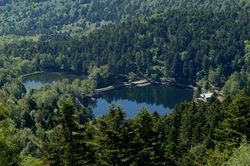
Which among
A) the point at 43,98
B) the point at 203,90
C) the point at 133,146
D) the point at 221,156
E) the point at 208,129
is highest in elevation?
the point at 133,146

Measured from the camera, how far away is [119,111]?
3484cm

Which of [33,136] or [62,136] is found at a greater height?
[62,136]

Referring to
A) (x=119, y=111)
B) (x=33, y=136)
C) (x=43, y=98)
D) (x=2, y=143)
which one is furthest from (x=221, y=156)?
(x=43, y=98)

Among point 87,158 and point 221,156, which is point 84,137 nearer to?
point 87,158

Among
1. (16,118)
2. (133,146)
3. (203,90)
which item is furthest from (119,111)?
(203,90)

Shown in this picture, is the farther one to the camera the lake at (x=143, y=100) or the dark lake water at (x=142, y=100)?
the lake at (x=143, y=100)

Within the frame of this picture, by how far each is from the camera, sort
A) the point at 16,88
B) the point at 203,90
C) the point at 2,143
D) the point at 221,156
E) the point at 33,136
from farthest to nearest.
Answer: the point at 203,90
the point at 16,88
the point at 33,136
the point at 221,156
the point at 2,143

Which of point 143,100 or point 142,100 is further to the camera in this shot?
point 143,100

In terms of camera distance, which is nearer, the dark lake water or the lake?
the dark lake water

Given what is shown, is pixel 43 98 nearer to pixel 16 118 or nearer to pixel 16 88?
pixel 16 88

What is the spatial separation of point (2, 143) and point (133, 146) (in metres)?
11.3

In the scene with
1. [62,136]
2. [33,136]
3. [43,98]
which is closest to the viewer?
[62,136]

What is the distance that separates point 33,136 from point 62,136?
5652 cm

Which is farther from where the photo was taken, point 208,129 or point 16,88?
point 16,88
